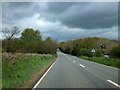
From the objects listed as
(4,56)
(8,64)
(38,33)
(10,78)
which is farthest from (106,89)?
(38,33)

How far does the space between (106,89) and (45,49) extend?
9866 cm

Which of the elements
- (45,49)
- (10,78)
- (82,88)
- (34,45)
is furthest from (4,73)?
(45,49)

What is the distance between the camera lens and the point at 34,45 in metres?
104

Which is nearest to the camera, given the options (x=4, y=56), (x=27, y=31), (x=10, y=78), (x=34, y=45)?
(x=10, y=78)

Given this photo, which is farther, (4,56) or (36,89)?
(4,56)

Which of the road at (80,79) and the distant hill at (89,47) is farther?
the distant hill at (89,47)

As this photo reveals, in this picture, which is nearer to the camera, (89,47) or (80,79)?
(80,79)

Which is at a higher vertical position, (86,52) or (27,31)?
(27,31)

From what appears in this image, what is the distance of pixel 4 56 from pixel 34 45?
83626mm

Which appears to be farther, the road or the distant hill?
the distant hill

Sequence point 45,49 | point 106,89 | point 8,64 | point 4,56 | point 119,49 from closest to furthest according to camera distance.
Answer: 1. point 106,89
2. point 8,64
3. point 4,56
4. point 119,49
5. point 45,49

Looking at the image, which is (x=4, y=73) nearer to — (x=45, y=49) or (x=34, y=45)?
(x=34, y=45)

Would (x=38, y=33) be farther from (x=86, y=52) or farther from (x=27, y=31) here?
(x=86, y=52)

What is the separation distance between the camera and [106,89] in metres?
12.6
